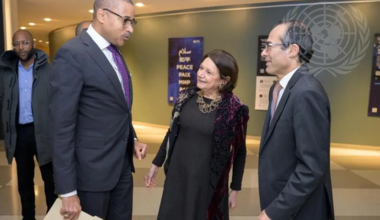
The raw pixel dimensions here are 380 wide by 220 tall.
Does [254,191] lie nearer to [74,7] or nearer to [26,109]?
[26,109]

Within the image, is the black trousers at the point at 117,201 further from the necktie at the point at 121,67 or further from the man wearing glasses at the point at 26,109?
the man wearing glasses at the point at 26,109

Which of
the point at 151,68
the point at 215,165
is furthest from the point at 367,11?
the point at 215,165

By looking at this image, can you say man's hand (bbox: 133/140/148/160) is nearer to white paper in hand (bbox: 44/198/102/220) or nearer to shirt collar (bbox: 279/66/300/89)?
white paper in hand (bbox: 44/198/102/220)

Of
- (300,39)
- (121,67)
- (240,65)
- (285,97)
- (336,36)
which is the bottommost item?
(285,97)

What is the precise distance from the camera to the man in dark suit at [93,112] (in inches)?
58.3

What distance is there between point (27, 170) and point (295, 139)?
2510 mm

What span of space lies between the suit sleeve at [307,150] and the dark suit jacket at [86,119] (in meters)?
0.87

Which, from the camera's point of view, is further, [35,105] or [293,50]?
[35,105]

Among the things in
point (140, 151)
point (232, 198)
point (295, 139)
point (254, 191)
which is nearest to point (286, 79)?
point (295, 139)

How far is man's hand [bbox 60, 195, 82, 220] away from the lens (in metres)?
1.47

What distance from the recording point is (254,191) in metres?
4.13

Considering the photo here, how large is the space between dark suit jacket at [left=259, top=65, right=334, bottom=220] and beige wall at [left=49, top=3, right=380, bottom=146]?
19.8ft

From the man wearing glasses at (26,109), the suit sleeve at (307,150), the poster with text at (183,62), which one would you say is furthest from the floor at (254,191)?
the poster with text at (183,62)

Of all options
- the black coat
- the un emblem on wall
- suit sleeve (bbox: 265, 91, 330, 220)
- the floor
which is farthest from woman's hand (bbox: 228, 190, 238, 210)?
the un emblem on wall
